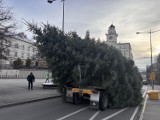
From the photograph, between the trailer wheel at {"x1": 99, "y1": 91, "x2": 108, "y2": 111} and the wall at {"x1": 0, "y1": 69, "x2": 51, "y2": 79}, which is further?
the wall at {"x1": 0, "y1": 69, "x2": 51, "y2": 79}

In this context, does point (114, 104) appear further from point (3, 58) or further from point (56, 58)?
point (3, 58)

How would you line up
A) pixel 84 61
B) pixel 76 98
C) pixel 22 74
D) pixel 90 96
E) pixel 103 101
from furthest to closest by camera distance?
pixel 22 74 < pixel 76 98 < pixel 84 61 < pixel 103 101 < pixel 90 96

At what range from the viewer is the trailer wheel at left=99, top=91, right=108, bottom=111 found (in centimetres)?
1517

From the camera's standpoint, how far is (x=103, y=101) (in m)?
15.5

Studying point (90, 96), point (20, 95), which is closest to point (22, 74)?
point (20, 95)

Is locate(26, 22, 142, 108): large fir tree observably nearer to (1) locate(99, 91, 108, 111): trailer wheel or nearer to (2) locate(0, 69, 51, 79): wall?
(1) locate(99, 91, 108, 111): trailer wheel

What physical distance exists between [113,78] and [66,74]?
3.21m

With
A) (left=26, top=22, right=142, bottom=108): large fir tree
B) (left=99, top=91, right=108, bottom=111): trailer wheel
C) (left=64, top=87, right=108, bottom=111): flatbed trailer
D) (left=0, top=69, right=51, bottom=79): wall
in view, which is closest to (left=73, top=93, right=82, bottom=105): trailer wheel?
(left=64, top=87, right=108, bottom=111): flatbed trailer

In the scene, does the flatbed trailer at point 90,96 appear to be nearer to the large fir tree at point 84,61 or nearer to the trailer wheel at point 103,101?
the trailer wheel at point 103,101

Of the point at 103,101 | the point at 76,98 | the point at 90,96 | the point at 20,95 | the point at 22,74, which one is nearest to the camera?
the point at 90,96

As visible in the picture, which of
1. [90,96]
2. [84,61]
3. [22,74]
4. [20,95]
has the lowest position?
[20,95]

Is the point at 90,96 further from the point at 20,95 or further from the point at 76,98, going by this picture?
the point at 20,95

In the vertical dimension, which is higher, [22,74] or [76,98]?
[22,74]

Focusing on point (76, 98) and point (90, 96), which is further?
point (76, 98)
